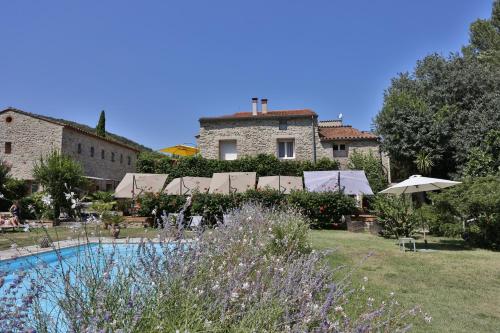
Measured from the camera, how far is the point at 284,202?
16047 mm

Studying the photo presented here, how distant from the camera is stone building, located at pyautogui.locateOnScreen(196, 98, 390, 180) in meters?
26.9

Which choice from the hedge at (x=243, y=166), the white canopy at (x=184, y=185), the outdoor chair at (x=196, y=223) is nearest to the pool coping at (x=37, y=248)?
the outdoor chair at (x=196, y=223)

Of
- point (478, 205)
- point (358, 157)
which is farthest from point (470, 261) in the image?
point (358, 157)

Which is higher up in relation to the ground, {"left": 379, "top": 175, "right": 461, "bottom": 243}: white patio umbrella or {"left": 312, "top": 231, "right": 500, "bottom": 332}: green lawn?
{"left": 379, "top": 175, "right": 461, "bottom": 243}: white patio umbrella

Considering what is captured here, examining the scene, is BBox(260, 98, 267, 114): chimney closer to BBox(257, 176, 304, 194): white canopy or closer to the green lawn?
BBox(257, 176, 304, 194): white canopy

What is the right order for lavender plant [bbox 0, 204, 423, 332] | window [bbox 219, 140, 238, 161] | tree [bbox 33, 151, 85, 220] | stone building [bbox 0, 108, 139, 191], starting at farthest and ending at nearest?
1. stone building [bbox 0, 108, 139, 191]
2. window [bbox 219, 140, 238, 161]
3. tree [bbox 33, 151, 85, 220]
4. lavender plant [bbox 0, 204, 423, 332]

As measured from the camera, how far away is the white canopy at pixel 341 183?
57.9 ft

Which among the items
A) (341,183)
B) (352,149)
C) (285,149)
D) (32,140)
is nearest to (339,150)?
(352,149)

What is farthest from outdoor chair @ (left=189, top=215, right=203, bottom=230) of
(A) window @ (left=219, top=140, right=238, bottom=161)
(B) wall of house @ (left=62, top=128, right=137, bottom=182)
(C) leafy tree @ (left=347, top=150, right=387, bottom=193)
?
(B) wall of house @ (left=62, top=128, right=137, bottom=182)

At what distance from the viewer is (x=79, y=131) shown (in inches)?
1223

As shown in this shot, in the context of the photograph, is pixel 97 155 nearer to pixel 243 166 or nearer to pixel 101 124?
pixel 101 124

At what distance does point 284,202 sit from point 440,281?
9676 millimetres

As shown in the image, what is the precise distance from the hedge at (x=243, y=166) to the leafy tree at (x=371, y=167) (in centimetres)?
165

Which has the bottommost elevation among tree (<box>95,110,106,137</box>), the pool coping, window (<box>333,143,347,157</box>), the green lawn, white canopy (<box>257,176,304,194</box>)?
the green lawn
